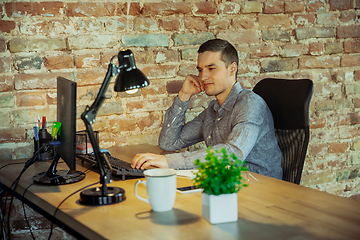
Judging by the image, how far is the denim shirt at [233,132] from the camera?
65.1 inches

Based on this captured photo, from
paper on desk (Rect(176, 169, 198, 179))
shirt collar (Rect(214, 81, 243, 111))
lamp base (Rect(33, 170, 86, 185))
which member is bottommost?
lamp base (Rect(33, 170, 86, 185))

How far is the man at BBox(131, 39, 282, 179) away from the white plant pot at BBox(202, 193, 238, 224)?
565 mm

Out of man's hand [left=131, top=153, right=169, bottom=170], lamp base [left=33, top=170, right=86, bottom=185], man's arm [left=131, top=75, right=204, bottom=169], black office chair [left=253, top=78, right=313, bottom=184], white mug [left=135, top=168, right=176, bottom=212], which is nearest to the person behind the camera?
white mug [left=135, top=168, right=176, bottom=212]

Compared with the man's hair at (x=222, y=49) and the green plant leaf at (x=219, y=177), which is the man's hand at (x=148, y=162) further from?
the man's hair at (x=222, y=49)

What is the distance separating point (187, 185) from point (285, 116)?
0.71 meters

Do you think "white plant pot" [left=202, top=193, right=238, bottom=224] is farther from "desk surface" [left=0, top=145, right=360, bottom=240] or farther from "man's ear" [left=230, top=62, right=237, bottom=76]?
"man's ear" [left=230, top=62, right=237, bottom=76]

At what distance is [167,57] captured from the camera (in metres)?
2.31

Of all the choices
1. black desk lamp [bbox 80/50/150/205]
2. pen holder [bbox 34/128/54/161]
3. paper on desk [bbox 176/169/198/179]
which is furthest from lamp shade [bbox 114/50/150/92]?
pen holder [bbox 34/128/54/161]

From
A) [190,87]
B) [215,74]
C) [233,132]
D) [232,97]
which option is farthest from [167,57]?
[233,132]

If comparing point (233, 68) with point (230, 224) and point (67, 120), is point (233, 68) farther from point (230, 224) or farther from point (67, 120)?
point (230, 224)

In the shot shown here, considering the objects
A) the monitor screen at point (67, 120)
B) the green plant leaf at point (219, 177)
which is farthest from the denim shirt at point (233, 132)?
the green plant leaf at point (219, 177)

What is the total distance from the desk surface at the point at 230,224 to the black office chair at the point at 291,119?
1.46 feet

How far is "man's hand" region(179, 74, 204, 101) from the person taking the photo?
2172 millimetres

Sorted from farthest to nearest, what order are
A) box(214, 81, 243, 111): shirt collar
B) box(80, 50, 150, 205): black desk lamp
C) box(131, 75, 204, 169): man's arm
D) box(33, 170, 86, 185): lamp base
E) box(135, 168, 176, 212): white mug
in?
box(131, 75, 204, 169): man's arm
box(214, 81, 243, 111): shirt collar
box(33, 170, 86, 185): lamp base
box(80, 50, 150, 205): black desk lamp
box(135, 168, 176, 212): white mug
